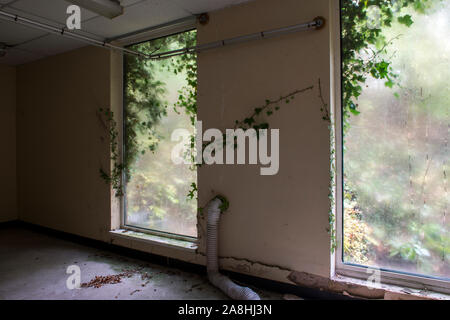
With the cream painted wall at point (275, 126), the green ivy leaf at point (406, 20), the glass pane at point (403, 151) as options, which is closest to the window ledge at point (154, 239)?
the cream painted wall at point (275, 126)

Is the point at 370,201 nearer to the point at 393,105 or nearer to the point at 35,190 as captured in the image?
the point at 393,105

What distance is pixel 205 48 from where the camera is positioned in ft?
9.72

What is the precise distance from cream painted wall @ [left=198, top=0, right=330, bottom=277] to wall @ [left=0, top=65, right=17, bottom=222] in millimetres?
3787

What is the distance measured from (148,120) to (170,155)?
0.55m

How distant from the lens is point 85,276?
3047mm

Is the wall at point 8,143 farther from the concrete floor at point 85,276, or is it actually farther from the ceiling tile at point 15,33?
the ceiling tile at point 15,33

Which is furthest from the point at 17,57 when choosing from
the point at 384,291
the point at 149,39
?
the point at 384,291

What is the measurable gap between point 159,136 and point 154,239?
1179mm

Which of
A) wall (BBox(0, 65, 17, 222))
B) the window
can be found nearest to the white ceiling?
the window

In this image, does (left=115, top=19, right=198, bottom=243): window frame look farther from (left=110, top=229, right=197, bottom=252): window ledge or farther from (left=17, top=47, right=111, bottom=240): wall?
(left=17, top=47, right=111, bottom=240): wall

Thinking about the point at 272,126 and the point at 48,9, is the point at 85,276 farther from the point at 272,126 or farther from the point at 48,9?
the point at 48,9

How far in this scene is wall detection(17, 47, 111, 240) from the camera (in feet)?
12.8

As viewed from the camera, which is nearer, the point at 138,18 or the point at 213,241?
the point at 213,241

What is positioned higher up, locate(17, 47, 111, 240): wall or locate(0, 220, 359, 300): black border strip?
locate(17, 47, 111, 240): wall
